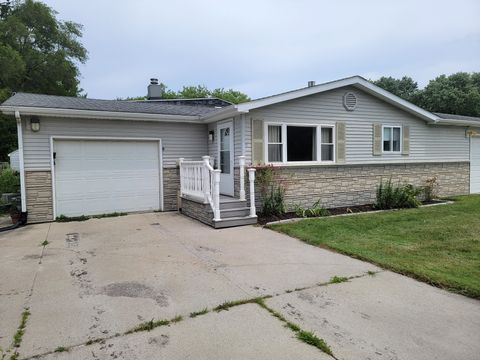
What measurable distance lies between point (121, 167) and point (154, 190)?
1.13 metres

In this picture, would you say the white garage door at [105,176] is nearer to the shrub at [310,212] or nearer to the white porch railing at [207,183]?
the white porch railing at [207,183]

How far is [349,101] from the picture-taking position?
9.56 metres

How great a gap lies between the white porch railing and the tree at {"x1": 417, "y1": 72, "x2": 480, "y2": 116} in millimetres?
24719

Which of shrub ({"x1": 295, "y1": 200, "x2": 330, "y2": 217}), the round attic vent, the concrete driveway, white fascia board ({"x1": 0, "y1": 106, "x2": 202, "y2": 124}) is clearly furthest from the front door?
the round attic vent

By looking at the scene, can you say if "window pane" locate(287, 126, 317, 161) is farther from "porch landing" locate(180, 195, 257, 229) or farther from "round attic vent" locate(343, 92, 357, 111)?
"porch landing" locate(180, 195, 257, 229)

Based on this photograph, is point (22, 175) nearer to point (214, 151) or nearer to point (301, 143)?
point (214, 151)

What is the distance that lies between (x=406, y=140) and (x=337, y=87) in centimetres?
343

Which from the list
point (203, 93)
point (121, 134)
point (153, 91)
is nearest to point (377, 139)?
point (121, 134)

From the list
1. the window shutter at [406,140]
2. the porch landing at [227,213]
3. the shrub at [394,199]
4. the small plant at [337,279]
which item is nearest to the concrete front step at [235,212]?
the porch landing at [227,213]

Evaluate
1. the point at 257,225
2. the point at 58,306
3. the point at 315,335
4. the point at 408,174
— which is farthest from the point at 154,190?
the point at 408,174

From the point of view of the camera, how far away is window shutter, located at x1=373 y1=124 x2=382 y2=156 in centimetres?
1009

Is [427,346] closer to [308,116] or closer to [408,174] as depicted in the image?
[308,116]

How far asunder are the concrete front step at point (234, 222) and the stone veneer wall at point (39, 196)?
14.3 feet

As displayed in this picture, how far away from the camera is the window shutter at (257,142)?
8180 mm
